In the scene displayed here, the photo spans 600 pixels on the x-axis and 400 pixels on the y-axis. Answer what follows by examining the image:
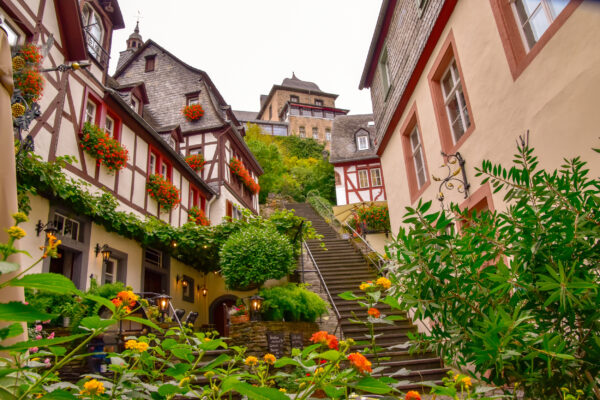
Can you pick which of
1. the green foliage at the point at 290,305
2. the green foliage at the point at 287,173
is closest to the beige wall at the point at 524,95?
the green foliage at the point at 290,305

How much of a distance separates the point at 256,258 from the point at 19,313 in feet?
31.3

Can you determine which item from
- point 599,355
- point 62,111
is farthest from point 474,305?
point 62,111

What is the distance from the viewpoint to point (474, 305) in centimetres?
181

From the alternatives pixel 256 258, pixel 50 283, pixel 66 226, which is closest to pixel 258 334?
pixel 256 258

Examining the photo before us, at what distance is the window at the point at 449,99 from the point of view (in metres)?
6.42

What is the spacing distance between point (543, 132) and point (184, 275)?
12.3 metres

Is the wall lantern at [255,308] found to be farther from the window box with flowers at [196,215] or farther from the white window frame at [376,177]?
the white window frame at [376,177]

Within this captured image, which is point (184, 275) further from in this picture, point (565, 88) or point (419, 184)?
point (565, 88)

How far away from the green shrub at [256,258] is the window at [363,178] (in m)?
14.1

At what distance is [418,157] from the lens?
8.59 m

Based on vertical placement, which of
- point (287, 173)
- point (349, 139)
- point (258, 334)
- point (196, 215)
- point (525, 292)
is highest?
point (287, 173)

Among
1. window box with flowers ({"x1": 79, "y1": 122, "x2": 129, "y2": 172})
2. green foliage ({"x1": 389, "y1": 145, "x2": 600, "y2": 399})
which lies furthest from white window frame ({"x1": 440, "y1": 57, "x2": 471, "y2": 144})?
window box with flowers ({"x1": 79, "y1": 122, "x2": 129, "y2": 172})

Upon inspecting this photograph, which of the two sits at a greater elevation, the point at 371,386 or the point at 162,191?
the point at 162,191

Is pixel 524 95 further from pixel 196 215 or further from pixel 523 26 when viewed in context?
pixel 196 215
